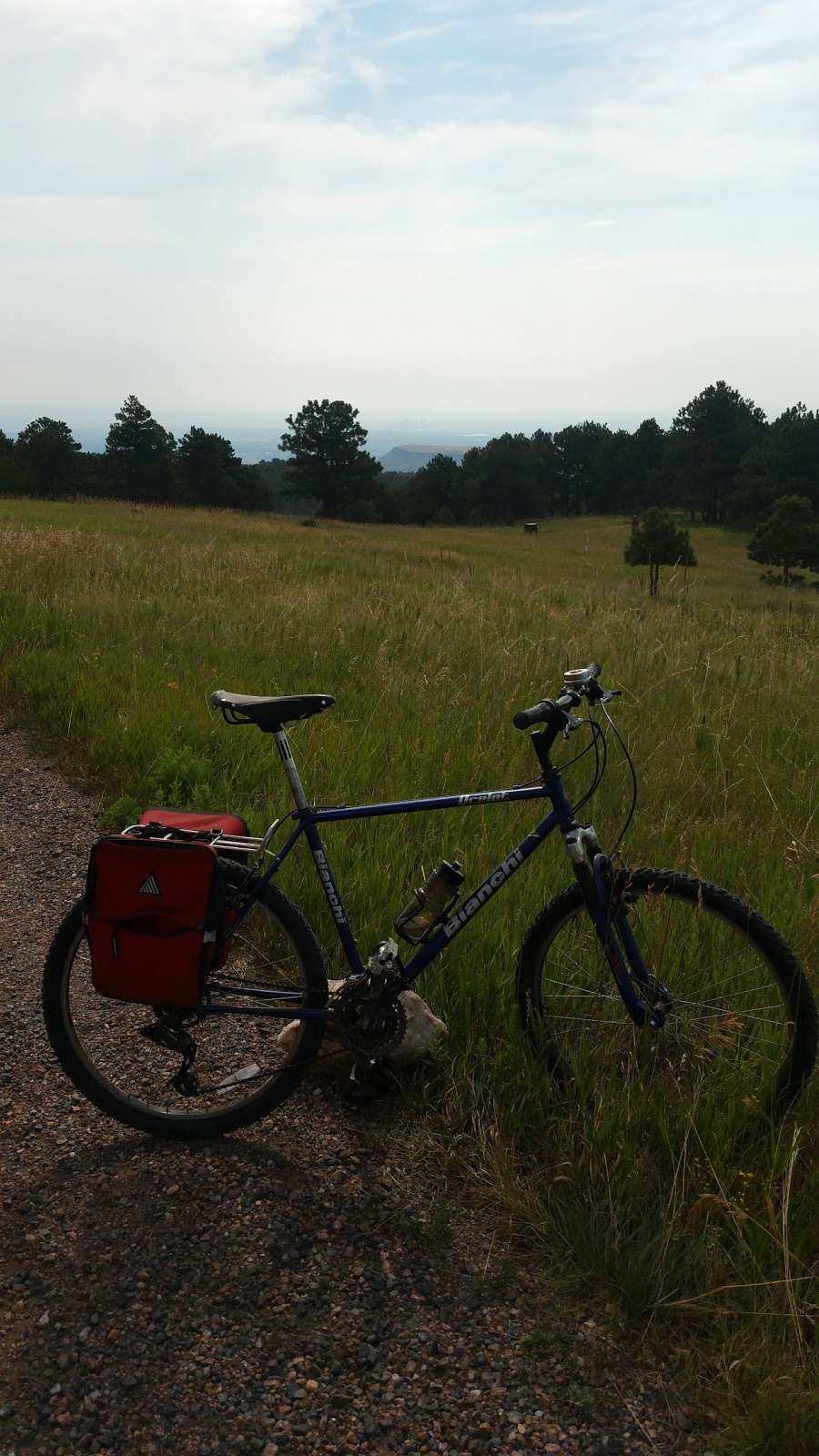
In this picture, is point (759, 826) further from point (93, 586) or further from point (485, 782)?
point (93, 586)

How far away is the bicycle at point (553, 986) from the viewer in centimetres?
302

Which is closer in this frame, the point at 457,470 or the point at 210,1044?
the point at 210,1044

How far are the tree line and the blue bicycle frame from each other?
65.0m

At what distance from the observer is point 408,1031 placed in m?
3.33

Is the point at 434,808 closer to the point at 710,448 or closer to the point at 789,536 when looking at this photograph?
the point at 789,536

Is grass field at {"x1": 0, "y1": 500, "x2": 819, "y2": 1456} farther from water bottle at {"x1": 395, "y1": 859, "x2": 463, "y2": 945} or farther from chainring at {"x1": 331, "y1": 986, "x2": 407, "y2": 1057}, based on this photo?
water bottle at {"x1": 395, "y1": 859, "x2": 463, "y2": 945}

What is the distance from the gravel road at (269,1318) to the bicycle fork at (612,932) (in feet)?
2.88

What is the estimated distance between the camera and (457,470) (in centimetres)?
10388

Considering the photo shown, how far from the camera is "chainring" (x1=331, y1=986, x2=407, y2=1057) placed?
3201mm

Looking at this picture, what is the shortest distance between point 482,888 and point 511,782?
2536 mm

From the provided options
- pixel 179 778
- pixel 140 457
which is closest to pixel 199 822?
pixel 179 778

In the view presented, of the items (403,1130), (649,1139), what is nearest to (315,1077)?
(403,1130)

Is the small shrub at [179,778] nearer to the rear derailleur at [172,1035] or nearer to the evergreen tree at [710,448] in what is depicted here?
the rear derailleur at [172,1035]

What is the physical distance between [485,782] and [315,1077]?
2.49 m
